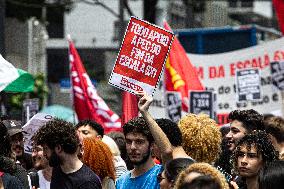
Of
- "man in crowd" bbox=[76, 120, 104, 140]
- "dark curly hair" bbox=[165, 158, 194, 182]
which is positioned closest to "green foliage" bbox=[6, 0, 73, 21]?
"man in crowd" bbox=[76, 120, 104, 140]

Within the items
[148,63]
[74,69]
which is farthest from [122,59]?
[74,69]

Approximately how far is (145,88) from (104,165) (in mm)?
882

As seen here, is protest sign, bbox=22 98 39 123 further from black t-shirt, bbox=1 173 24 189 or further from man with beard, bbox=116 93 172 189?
black t-shirt, bbox=1 173 24 189

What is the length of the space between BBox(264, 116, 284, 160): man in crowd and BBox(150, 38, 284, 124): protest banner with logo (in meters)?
6.56

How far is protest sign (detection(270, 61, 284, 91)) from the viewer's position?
1518cm

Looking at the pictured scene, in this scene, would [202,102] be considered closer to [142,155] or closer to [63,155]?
[142,155]

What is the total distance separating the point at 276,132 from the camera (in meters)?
9.38

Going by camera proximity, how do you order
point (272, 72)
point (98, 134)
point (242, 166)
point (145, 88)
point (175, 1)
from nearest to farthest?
1. point (242, 166)
2. point (145, 88)
3. point (98, 134)
4. point (272, 72)
5. point (175, 1)

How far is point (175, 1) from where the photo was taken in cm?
5609

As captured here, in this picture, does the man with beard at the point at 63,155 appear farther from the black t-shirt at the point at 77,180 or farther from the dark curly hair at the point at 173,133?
the dark curly hair at the point at 173,133

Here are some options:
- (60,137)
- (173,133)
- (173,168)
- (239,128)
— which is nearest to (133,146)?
(173,133)

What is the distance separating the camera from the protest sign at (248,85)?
1526 centimetres

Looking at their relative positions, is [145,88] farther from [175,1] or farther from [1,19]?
[175,1]

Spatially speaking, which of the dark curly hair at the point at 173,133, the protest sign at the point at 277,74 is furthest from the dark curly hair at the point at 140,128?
the protest sign at the point at 277,74
